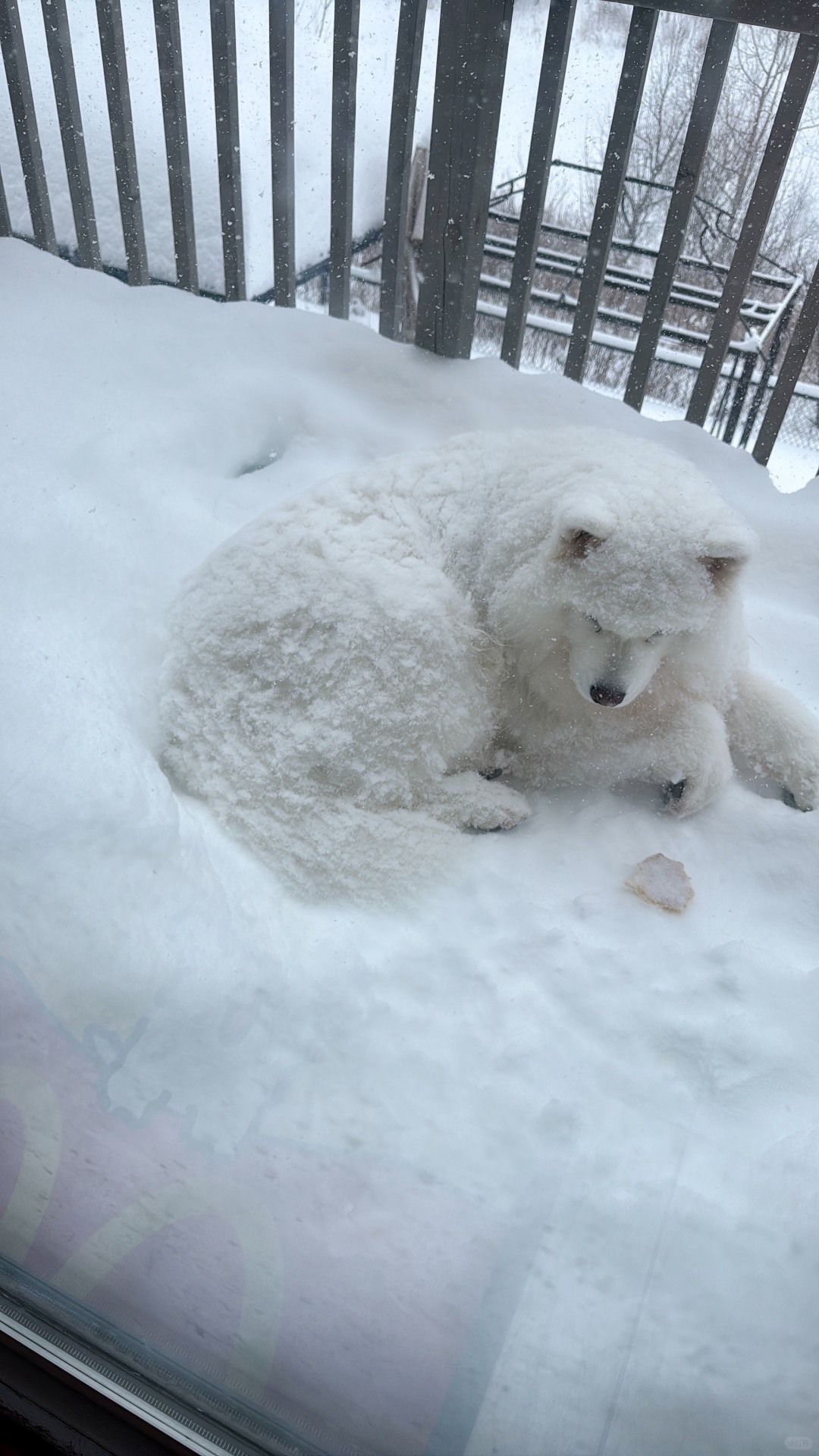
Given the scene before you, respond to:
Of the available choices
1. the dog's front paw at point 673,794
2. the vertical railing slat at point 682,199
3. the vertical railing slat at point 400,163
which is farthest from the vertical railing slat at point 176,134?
the dog's front paw at point 673,794

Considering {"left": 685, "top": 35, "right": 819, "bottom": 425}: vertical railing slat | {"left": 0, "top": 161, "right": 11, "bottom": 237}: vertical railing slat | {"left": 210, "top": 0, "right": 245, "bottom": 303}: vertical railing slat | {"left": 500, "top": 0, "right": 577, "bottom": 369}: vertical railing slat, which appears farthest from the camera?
{"left": 0, "top": 161, "right": 11, "bottom": 237}: vertical railing slat

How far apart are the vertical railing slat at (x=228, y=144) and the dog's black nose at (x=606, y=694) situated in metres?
1.37

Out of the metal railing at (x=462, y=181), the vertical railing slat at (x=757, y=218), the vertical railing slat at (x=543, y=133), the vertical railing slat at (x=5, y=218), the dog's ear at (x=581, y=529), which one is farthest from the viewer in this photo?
the vertical railing slat at (x=5, y=218)

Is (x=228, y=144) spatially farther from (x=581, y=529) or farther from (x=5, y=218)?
(x=581, y=529)

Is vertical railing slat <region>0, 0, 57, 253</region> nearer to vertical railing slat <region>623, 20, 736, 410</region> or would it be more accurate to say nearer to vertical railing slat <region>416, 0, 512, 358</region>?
vertical railing slat <region>416, 0, 512, 358</region>

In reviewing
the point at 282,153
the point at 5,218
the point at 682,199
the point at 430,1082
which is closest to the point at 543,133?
the point at 682,199

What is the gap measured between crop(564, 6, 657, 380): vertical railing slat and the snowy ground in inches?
38.8

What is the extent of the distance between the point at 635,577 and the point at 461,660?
1.05 feet

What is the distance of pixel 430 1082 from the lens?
86 cm

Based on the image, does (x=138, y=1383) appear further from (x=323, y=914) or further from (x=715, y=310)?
(x=715, y=310)

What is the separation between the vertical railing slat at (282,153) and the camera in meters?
1.70

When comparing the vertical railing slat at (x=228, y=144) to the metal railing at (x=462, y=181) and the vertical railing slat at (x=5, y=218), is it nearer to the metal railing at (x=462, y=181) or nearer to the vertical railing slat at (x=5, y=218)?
the metal railing at (x=462, y=181)

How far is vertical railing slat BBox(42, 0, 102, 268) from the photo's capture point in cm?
185

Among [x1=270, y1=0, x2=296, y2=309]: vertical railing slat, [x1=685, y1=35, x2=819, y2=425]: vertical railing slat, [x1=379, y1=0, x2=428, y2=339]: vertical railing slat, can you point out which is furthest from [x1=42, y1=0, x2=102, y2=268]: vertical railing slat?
[x1=685, y1=35, x2=819, y2=425]: vertical railing slat
